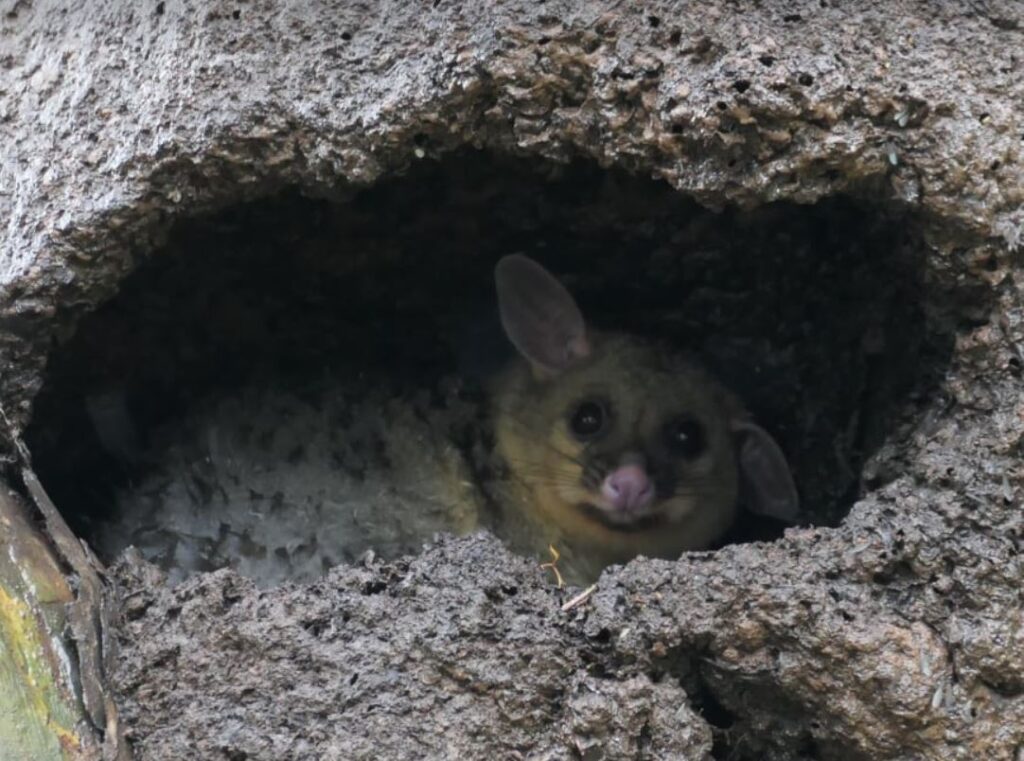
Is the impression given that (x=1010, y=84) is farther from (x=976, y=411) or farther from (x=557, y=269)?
(x=557, y=269)

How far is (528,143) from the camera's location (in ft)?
9.80

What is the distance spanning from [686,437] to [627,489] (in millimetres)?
382

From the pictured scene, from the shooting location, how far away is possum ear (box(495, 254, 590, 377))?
13.1 ft

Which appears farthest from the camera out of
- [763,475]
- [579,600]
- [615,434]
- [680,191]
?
[615,434]

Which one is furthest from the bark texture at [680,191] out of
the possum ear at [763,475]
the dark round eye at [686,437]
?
the dark round eye at [686,437]

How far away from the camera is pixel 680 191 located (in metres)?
2.96

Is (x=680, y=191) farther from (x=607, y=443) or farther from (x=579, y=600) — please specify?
(x=607, y=443)

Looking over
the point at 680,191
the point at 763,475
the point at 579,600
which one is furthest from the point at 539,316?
the point at 579,600

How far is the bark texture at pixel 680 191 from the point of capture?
2.71 metres

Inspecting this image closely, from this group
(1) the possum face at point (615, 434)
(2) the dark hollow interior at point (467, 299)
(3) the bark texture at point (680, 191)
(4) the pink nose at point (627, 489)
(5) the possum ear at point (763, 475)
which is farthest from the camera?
(1) the possum face at point (615, 434)

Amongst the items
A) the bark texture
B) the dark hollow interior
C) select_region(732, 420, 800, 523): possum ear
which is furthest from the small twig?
select_region(732, 420, 800, 523): possum ear

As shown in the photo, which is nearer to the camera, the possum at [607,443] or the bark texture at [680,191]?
the bark texture at [680,191]

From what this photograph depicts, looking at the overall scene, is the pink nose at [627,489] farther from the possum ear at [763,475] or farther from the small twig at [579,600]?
the small twig at [579,600]

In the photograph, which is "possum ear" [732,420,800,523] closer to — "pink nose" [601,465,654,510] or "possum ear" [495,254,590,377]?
"pink nose" [601,465,654,510]
